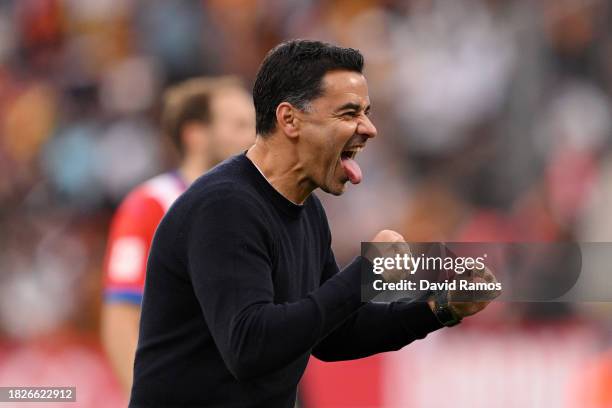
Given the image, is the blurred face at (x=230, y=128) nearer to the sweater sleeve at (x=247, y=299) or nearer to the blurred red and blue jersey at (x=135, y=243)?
the blurred red and blue jersey at (x=135, y=243)

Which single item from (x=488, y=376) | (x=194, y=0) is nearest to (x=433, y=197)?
(x=488, y=376)

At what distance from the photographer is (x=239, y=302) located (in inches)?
113

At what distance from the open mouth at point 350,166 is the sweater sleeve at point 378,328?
14.9 inches

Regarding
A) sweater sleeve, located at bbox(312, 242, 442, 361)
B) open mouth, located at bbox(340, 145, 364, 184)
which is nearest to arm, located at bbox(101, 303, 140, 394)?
sweater sleeve, located at bbox(312, 242, 442, 361)

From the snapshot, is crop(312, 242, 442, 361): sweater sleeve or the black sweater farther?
crop(312, 242, 442, 361): sweater sleeve

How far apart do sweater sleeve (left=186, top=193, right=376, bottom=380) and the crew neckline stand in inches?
7.3

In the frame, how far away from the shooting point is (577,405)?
687 centimetres

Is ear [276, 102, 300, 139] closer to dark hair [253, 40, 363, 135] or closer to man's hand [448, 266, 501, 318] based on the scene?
dark hair [253, 40, 363, 135]

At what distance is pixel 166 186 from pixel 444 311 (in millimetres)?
1814

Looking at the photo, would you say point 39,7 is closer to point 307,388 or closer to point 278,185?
point 307,388

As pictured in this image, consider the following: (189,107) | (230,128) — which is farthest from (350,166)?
(189,107)

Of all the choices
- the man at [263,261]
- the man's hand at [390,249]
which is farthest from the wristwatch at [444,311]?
the man's hand at [390,249]

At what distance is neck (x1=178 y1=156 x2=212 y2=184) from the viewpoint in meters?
4.98

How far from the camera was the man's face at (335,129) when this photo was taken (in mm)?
3150
